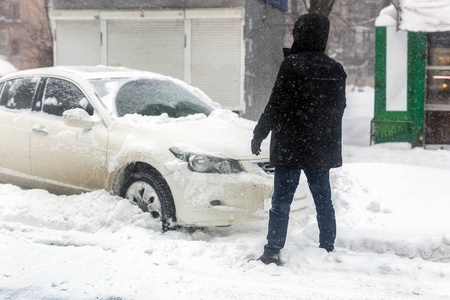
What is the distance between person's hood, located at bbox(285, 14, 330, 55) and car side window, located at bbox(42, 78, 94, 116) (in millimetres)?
2568

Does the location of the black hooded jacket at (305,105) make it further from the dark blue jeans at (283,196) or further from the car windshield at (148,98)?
the car windshield at (148,98)

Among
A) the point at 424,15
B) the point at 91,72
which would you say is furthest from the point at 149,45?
the point at 91,72

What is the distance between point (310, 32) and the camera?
4.73 m

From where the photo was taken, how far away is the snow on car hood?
5.67 metres

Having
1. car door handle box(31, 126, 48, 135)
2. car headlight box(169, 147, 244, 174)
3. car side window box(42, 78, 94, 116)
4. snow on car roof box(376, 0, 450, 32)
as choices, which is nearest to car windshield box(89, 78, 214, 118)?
car side window box(42, 78, 94, 116)

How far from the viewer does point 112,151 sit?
6.08 meters

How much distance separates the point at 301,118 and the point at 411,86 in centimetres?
807

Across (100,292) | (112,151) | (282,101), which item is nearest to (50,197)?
(112,151)

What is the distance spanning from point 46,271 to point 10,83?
11.7 feet

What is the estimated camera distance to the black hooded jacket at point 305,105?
468cm

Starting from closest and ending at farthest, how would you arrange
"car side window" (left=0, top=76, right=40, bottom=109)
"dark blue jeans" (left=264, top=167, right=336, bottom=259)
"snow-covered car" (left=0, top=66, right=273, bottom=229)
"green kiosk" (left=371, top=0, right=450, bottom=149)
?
1. "dark blue jeans" (left=264, top=167, right=336, bottom=259)
2. "snow-covered car" (left=0, top=66, right=273, bottom=229)
3. "car side window" (left=0, top=76, right=40, bottom=109)
4. "green kiosk" (left=371, top=0, right=450, bottom=149)

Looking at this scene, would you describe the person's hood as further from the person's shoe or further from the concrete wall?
the concrete wall

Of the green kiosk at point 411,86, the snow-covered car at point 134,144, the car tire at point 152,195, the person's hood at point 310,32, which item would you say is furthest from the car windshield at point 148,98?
the green kiosk at point 411,86

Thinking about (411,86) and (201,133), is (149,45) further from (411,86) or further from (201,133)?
(201,133)
